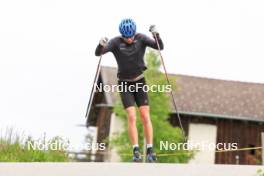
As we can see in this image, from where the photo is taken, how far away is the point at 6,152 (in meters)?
14.7

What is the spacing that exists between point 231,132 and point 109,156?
7021 mm

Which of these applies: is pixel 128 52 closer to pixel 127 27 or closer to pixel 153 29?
pixel 127 27

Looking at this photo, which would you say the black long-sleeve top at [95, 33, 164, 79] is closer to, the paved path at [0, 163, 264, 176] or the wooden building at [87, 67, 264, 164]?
the paved path at [0, 163, 264, 176]

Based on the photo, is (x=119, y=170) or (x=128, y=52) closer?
(x=119, y=170)

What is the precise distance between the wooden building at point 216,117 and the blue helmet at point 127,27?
29.2 meters

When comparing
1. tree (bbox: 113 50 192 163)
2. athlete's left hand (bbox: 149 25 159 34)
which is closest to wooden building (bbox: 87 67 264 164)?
tree (bbox: 113 50 192 163)

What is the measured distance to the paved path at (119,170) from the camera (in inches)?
431

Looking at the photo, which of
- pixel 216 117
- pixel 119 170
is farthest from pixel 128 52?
pixel 216 117

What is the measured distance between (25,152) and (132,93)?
3368 mm

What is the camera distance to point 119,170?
36.6ft

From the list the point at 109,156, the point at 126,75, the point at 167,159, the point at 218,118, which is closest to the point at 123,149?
the point at 167,159

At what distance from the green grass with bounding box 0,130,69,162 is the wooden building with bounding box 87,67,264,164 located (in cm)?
2587

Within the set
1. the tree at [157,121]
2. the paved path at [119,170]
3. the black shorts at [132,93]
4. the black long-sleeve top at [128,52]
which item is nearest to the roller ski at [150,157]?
the paved path at [119,170]

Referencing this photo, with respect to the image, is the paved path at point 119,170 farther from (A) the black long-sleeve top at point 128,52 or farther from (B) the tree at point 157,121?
(B) the tree at point 157,121
